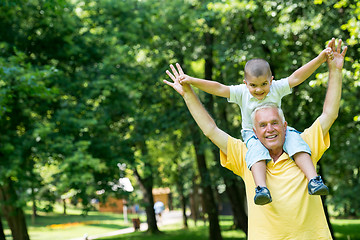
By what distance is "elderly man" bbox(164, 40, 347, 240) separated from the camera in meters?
2.82

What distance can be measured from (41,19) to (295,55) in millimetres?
7382

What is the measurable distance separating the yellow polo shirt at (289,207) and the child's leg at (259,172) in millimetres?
81

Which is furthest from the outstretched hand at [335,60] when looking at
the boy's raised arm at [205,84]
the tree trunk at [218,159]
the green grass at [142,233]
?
the green grass at [142,233]

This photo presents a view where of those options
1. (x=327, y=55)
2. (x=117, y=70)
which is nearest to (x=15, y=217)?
(x=117, y=70)

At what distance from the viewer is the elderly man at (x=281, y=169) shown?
9.27ft

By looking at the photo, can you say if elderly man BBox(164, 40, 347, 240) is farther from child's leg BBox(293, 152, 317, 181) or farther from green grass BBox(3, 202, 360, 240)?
green grass BBox(3, 202, 360, 240)

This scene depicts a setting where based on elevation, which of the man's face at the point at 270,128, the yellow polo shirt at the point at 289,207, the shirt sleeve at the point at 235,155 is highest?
the man's face at the point at 270,128

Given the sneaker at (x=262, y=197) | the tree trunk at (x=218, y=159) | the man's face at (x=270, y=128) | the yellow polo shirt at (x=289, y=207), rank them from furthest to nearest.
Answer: the tree trunk at (x=218, y=159), the man's face at (x=270, y=128), the yellow polo shirt at (x=289, y=207), the sneaker at (x=262, y=197)

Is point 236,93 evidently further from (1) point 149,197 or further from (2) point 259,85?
(1) point 149,197

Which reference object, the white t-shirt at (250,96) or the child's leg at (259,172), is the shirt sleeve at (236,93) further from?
the child's leg at (259,172)

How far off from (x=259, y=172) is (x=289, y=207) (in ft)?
0.91

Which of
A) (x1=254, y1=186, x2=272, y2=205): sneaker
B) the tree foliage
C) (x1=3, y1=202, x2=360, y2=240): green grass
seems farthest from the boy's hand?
(x1=3, y1=202, x2=360, y2=240): green grass

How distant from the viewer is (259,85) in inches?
131

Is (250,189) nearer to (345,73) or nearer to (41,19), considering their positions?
(345,73)
